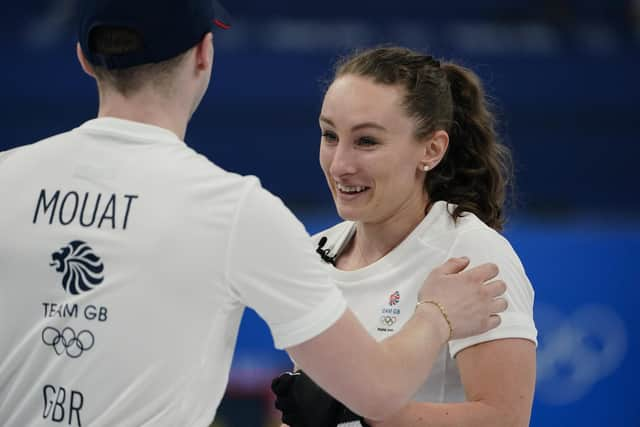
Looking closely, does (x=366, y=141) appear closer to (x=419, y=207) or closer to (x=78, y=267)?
(x=419, y=207)

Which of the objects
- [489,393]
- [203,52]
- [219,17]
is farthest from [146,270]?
[489,393]

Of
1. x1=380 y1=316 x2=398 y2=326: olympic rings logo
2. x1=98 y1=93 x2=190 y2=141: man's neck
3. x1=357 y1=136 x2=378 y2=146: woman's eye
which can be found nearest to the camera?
x1=98 y1=93 x2=190 y2=141: man's neck

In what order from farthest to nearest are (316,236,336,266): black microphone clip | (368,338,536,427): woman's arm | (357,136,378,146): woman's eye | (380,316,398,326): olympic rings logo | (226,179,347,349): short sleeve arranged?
(316,236,336,266): black microphone clip → (357,136,378,146): woman's eye → (380,316,398,326): olympic rings logo → (368,338,536,427): woman's arm → (226,179,347,349): short sleeve

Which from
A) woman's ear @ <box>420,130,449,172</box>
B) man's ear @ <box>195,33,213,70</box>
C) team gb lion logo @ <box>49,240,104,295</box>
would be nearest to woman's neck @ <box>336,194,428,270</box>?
woman's ear @ <box>420,130,449,172</box>

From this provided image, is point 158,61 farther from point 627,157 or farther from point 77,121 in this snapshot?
point 627,157

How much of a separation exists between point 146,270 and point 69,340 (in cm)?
20

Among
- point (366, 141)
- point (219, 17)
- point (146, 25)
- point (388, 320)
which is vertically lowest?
point (388, 320)

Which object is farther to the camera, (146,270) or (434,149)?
(434,149)

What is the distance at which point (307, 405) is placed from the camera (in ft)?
8.47

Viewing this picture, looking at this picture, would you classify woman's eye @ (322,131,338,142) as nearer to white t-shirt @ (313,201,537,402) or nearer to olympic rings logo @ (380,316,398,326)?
white t-shirt @ (313,201,537,402)

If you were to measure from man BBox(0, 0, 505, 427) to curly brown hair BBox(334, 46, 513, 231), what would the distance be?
39.1 inches

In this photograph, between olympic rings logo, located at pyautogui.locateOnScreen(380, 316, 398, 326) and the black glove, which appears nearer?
the black glove

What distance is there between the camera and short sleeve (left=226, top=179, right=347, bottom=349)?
189cm

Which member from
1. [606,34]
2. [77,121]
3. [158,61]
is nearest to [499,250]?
[158,61]
